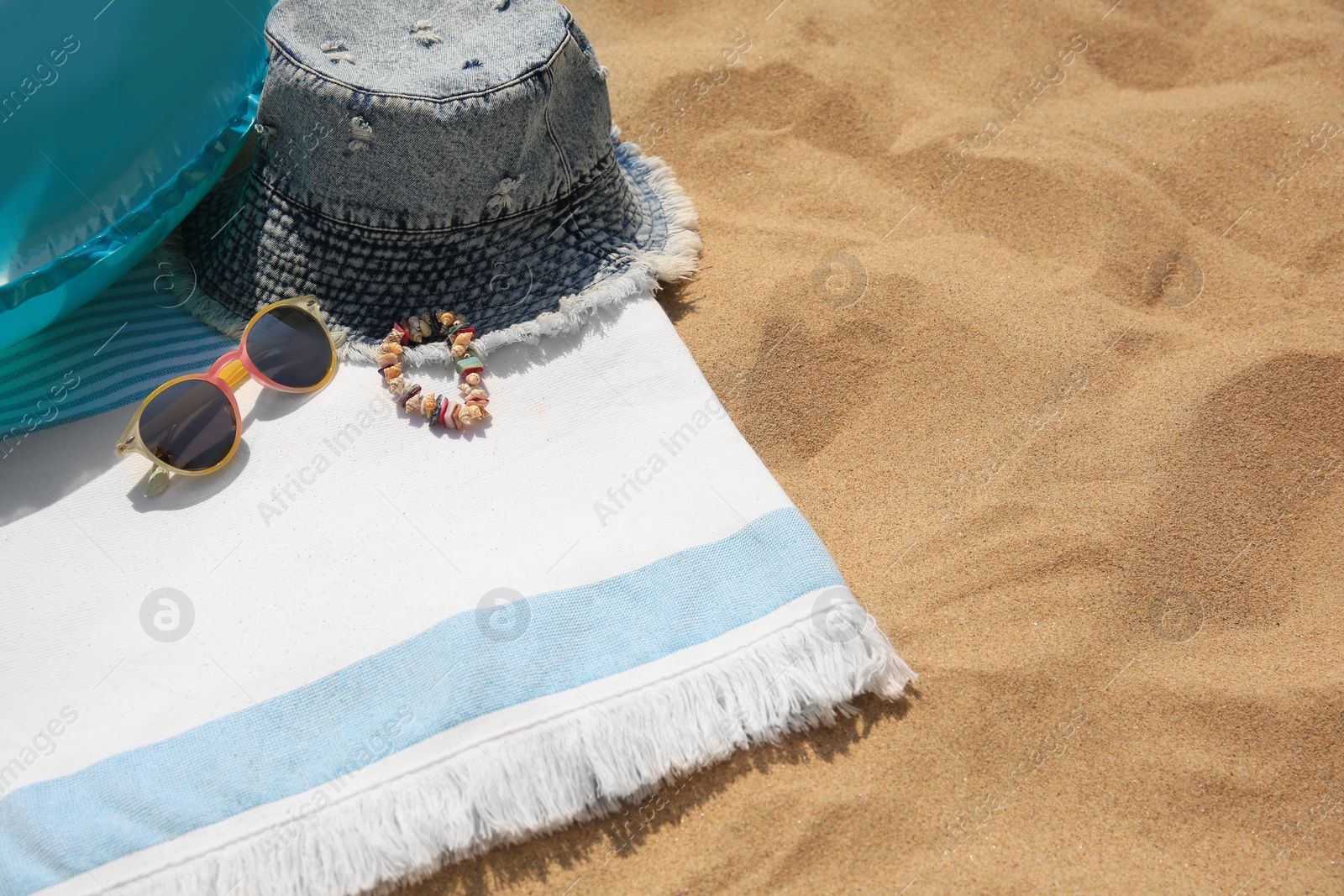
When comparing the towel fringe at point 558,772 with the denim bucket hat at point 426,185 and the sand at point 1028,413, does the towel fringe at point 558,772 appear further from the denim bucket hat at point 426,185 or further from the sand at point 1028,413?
the denim bucket hat at point 426,185

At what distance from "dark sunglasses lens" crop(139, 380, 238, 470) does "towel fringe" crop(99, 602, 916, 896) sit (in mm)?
747

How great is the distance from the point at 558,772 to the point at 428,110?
4.17 ft

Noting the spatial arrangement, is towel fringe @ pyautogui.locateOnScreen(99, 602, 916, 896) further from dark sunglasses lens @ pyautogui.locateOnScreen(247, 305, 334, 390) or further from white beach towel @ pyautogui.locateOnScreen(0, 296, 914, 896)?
dark sunglasses lens @ pyautogui.locateOnScreen(247, 305, 334, 390)

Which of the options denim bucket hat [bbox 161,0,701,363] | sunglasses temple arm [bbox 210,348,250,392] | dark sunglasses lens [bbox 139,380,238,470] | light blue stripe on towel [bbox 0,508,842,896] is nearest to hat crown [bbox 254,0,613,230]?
denim bucket hat [bbox 161,0,701,363]

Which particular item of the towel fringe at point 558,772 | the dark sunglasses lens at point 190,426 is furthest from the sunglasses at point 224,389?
the towel fringe at point 558,772

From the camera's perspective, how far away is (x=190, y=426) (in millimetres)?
1659

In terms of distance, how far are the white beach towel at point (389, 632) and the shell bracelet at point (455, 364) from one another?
4 cm

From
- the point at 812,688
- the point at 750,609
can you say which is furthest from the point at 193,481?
the point at 812,688

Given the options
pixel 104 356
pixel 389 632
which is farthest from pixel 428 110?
pixel 389 632

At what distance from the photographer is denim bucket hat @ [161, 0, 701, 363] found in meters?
1.68

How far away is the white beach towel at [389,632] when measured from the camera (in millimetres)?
1335

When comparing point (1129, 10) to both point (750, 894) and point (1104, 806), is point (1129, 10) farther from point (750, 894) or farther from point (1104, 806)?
point (750, 894)

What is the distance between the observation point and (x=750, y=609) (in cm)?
150

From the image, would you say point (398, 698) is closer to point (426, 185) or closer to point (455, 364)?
point (455, 364)
